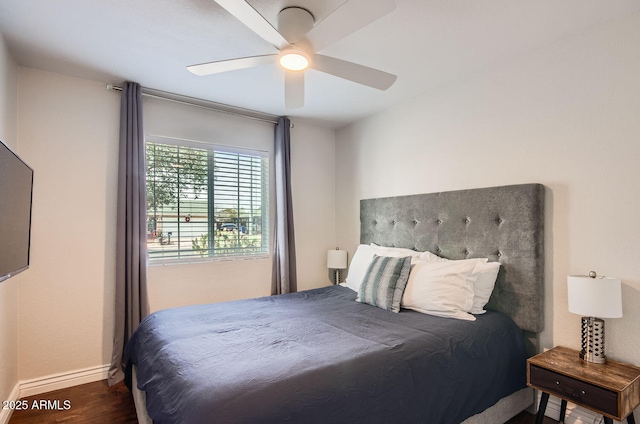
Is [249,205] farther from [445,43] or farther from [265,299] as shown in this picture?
[445,43]

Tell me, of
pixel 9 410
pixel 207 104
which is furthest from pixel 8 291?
pixel 207 104

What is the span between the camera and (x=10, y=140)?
2354 mm

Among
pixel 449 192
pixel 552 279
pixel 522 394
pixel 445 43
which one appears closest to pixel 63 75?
pixel 445 43

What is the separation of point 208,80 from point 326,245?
2.27 meters

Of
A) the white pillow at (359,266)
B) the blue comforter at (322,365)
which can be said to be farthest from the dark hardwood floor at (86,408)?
the white pillow at (359,266)

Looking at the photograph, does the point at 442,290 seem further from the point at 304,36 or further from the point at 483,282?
the point at 304,36

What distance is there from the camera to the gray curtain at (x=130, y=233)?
2756mm

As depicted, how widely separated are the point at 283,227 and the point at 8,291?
2.23 m

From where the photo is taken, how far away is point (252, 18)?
1.54m

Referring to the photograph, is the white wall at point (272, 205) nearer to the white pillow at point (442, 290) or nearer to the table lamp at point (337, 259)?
the table lamp at point (337, 259)

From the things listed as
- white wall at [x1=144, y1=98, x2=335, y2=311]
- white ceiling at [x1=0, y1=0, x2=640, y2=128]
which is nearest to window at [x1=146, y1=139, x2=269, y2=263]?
white wall at [x1=144, y1=98, x2=335, y2=311]

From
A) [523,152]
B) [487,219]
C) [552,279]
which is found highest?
[523,152]

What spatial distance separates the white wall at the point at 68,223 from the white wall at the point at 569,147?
291 centimetres

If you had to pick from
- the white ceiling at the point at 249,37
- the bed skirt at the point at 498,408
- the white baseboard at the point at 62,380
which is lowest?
the white baseboard at the point at 62,380
